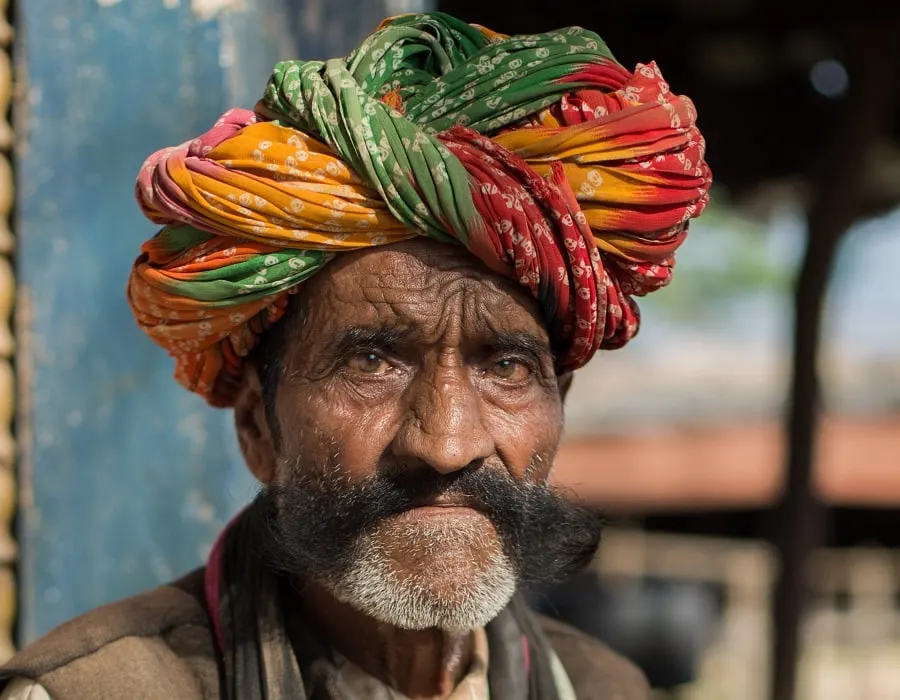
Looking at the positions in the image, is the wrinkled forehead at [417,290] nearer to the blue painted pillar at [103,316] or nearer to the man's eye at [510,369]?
the man's eye at [510,369]

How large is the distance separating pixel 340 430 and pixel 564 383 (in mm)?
540

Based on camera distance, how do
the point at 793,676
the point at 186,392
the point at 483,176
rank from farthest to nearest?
the point at 793,676
the point at 186,392
the point at 483,176

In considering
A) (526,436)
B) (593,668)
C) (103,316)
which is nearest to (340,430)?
(526,436)

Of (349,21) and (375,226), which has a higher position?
(349,21)

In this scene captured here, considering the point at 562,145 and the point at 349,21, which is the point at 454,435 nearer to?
the point at 562,145

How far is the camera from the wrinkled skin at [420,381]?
1.97 meters

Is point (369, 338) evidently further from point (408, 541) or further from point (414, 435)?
point (408, 541)

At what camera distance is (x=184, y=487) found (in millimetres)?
3021

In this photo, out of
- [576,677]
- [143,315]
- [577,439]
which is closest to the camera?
[143,315]

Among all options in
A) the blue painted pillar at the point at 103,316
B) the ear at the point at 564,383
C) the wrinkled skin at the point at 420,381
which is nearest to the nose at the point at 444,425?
the wrinkled skin at the point at 420,381

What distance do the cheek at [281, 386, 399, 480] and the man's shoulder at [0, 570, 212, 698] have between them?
1.25 ft

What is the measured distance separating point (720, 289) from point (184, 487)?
31.3 metres

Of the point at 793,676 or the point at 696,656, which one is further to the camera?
the point at 696,656

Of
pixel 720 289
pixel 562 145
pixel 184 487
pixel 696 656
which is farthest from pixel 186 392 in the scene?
pixel 720 289
